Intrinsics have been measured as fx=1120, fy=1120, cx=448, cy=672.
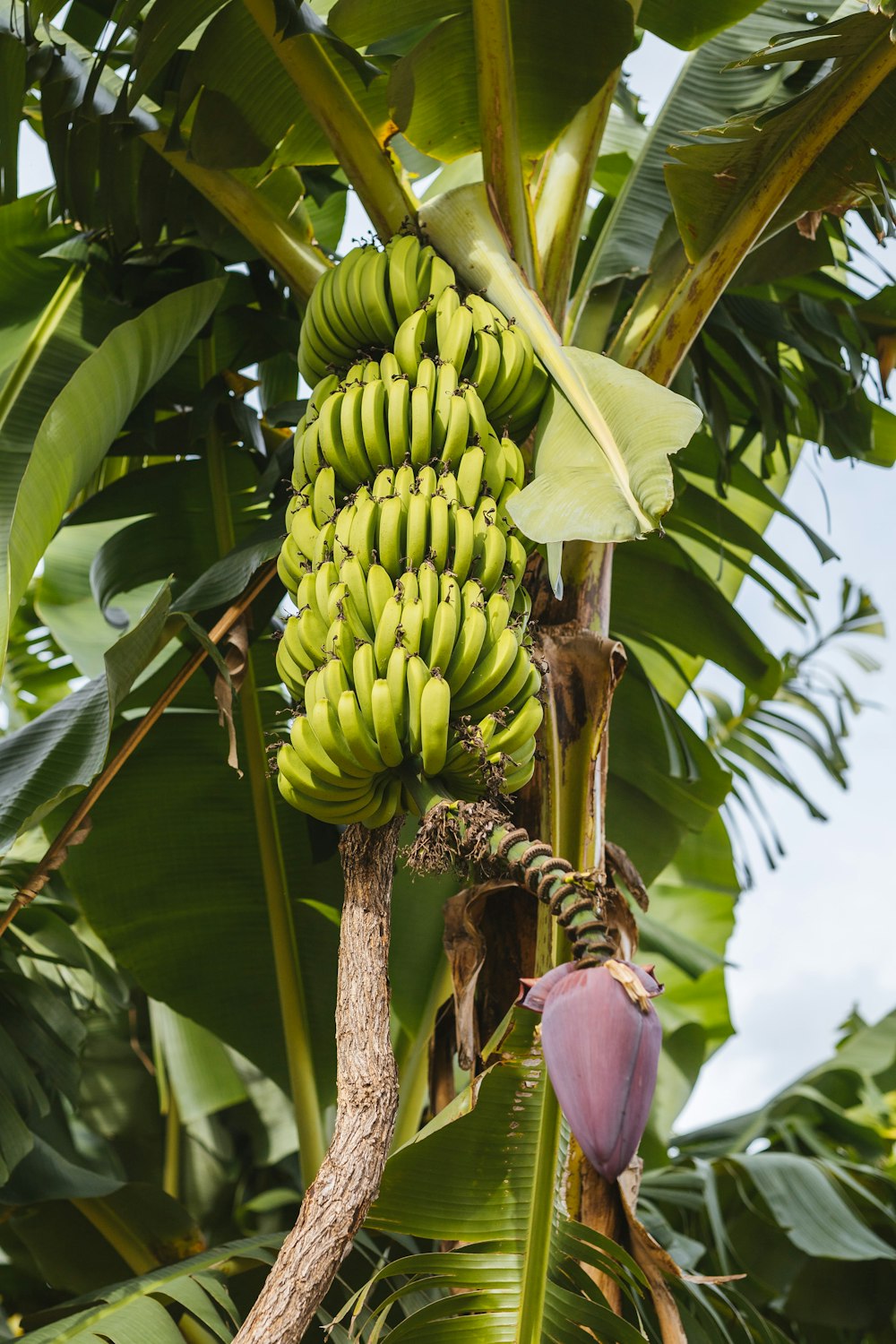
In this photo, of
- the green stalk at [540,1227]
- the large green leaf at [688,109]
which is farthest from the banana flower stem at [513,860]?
Result: the large green leaf at [688,109]

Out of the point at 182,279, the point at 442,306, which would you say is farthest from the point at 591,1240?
the point at 182,279

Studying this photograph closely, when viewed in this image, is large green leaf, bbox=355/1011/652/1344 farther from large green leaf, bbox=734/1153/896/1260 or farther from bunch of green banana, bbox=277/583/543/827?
large green leaf, bbox=734/1153/896/1260

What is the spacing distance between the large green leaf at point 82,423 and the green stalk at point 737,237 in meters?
0.55

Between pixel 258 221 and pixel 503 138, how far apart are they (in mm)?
317

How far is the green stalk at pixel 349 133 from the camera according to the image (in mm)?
1209

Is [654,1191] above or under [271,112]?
under

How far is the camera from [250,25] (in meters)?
1.22

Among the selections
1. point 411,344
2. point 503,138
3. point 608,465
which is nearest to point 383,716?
point 608,465

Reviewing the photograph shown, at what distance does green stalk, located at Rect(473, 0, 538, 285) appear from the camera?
3.95ft

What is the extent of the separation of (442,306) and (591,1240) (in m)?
0.88

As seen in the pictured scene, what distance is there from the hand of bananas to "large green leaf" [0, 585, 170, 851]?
214mm

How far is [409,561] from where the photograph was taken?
91 centimetres

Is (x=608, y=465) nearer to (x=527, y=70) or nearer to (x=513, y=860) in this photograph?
(x=513, y=860)

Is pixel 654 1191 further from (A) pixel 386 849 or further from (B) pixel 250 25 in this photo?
(B) pixel 250 25
